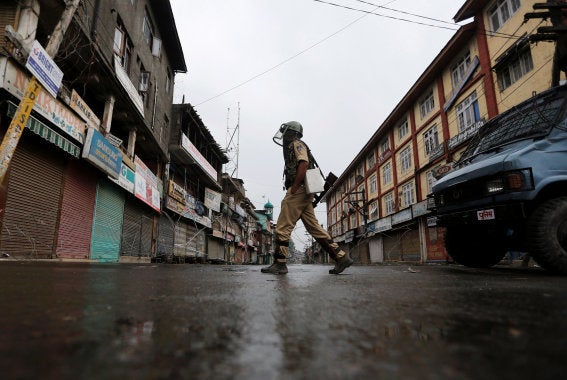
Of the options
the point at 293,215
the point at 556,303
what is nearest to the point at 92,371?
the point at 556,303

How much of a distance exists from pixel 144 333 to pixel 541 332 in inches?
38.2

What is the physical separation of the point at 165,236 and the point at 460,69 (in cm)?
1676

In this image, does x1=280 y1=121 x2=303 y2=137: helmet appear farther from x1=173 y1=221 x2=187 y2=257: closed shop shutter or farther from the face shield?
x1=173 y1=221 x2=187 y2=257: closed shop shutter

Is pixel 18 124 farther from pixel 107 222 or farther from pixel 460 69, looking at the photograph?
pixel 460 69

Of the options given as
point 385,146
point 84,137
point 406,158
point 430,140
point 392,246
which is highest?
point 385,146

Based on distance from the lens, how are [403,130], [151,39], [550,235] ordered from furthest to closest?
[403,130] < [151,39] < [550,235]

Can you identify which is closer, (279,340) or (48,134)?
(279,340)

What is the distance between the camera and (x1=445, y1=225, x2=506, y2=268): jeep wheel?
4.68 meters

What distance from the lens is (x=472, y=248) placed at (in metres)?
4.93

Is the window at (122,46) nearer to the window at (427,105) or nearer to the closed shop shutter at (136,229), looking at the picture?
the closed shop shutter at (136,229)

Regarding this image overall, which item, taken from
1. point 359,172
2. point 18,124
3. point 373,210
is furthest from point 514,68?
point 359,172

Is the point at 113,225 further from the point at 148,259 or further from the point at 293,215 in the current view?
the point at 293,215

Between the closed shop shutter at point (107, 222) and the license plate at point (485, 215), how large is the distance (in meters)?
10.0

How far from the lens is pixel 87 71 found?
9258 millimetres
